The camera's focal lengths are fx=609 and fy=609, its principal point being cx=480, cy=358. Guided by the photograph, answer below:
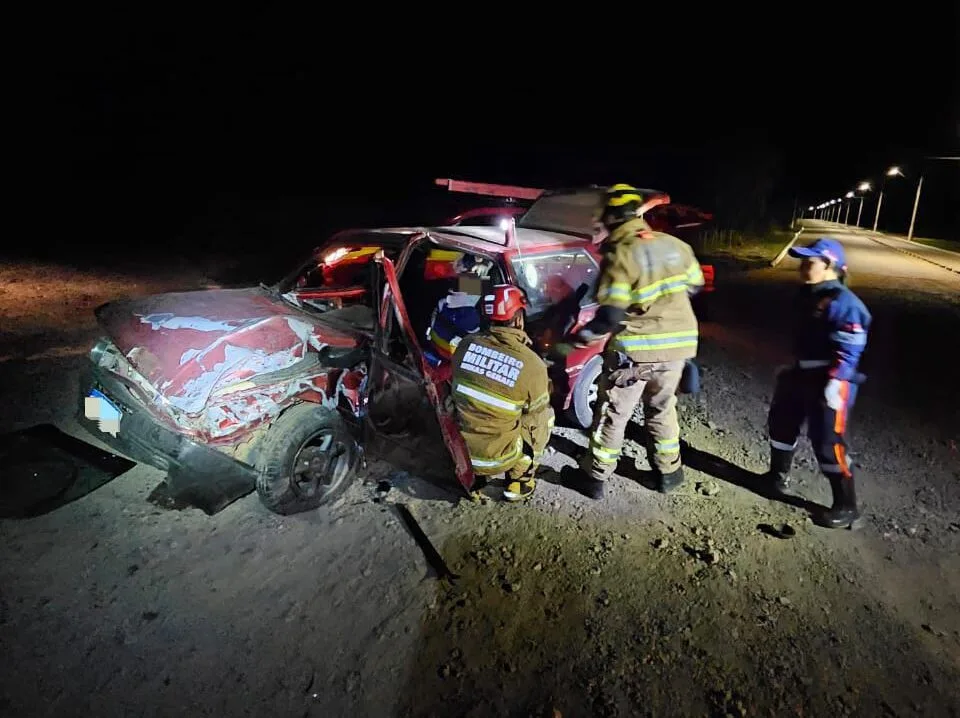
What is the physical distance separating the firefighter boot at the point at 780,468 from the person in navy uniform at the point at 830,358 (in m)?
0.33

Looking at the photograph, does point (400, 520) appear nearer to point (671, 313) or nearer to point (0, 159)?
point (671, 313)

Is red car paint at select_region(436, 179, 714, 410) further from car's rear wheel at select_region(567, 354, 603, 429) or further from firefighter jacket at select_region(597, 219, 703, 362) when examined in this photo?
firefighter jacket at select_region(597, 219, 703, 362)

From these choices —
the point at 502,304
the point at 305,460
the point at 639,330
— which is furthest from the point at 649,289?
the point at 305,460

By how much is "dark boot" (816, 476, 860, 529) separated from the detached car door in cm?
221

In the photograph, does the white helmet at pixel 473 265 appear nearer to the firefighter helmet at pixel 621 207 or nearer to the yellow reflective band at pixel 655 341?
the firefighter helmet at pixel 621 207

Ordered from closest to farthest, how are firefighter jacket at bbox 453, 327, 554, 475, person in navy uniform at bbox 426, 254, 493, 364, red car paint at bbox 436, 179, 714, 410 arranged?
firefighter jacket at bbox 453, 327, 554, 475, red car paint at bbox 436, 179, 714, 410, person in navy uniform at bbox 426, 254, 493, 364

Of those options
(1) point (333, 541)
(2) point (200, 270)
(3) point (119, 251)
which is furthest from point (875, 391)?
(3) point (119, 251)

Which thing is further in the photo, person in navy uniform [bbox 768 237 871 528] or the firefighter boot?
the firefighter boot

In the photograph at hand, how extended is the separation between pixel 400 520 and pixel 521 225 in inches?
118

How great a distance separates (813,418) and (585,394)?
1586 mm

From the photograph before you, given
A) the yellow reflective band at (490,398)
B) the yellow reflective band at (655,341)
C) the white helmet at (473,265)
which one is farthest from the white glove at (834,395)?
the white helmet at (473,265)

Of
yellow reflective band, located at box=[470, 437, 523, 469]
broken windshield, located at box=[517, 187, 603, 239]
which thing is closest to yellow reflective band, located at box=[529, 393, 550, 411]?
yellow reflective band, located at box=[470, 437, 523, 469]

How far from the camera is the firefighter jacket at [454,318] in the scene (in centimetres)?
469

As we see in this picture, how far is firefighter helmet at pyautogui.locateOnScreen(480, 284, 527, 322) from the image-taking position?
3.54 m
